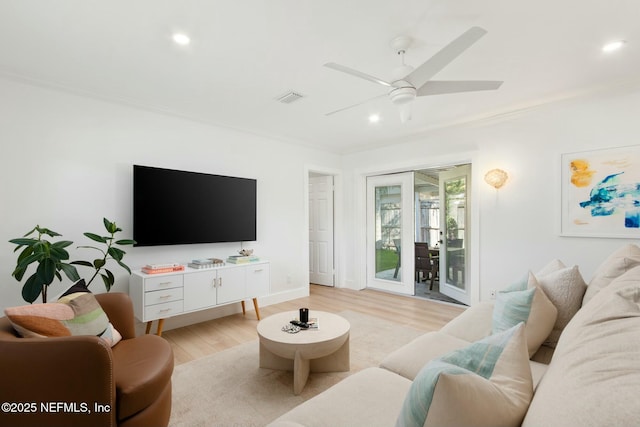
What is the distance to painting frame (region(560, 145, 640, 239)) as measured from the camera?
2902 mm

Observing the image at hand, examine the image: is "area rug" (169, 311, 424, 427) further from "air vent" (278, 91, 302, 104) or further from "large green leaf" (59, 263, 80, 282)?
"air vent" (278, 91, 302, 104)

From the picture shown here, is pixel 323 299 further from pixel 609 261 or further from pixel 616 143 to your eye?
pixel 616 143

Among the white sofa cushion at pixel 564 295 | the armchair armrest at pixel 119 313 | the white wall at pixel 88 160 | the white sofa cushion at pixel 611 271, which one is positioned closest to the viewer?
the white sofa cushion at pixel 611 271

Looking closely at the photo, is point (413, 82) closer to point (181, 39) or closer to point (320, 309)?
point (181, 39)

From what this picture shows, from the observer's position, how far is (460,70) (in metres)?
2.61

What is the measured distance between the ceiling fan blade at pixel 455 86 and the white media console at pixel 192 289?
104 inches

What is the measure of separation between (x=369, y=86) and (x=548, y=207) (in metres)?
2.39

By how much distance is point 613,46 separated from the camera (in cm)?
228

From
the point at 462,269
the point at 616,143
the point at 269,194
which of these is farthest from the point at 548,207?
the point at 269,194

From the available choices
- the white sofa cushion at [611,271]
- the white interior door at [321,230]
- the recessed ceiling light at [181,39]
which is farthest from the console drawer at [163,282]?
the white sofa cushion at [611,271]

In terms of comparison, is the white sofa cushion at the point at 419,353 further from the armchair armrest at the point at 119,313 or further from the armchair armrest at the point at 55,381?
the armchair armrest at the point at 119,313

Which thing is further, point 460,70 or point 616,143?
point 616,143

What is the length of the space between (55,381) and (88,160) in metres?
2.33

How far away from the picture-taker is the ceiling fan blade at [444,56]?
1.62 m
